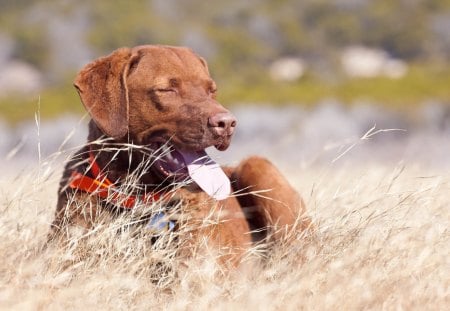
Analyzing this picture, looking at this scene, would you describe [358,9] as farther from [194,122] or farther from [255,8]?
[194,122]

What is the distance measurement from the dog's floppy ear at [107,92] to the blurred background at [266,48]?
16.9 m

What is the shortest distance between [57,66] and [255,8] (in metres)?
12.1

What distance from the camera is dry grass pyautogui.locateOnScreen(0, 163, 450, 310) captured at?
3.67 m

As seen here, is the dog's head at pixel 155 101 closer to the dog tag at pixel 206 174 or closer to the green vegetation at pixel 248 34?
the dog tag at pixel 206 174

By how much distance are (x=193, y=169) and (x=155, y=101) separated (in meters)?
0.45

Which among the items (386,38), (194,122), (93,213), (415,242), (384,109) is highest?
(194,122)

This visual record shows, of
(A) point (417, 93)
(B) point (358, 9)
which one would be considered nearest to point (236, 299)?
(A) point (417, 93)

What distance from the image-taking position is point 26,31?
38156 millimetres

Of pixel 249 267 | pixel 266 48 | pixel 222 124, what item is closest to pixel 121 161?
pixel 222 124

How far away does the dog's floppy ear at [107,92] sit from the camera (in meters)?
4.68

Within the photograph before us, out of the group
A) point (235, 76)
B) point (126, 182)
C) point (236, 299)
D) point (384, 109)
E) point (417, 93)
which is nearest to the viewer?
point (236, 299)

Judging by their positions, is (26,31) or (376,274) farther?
(26,31)

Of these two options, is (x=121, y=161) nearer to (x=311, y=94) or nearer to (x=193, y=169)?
(x=193, y=169)

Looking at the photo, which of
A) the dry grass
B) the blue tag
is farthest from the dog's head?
the dry grass
